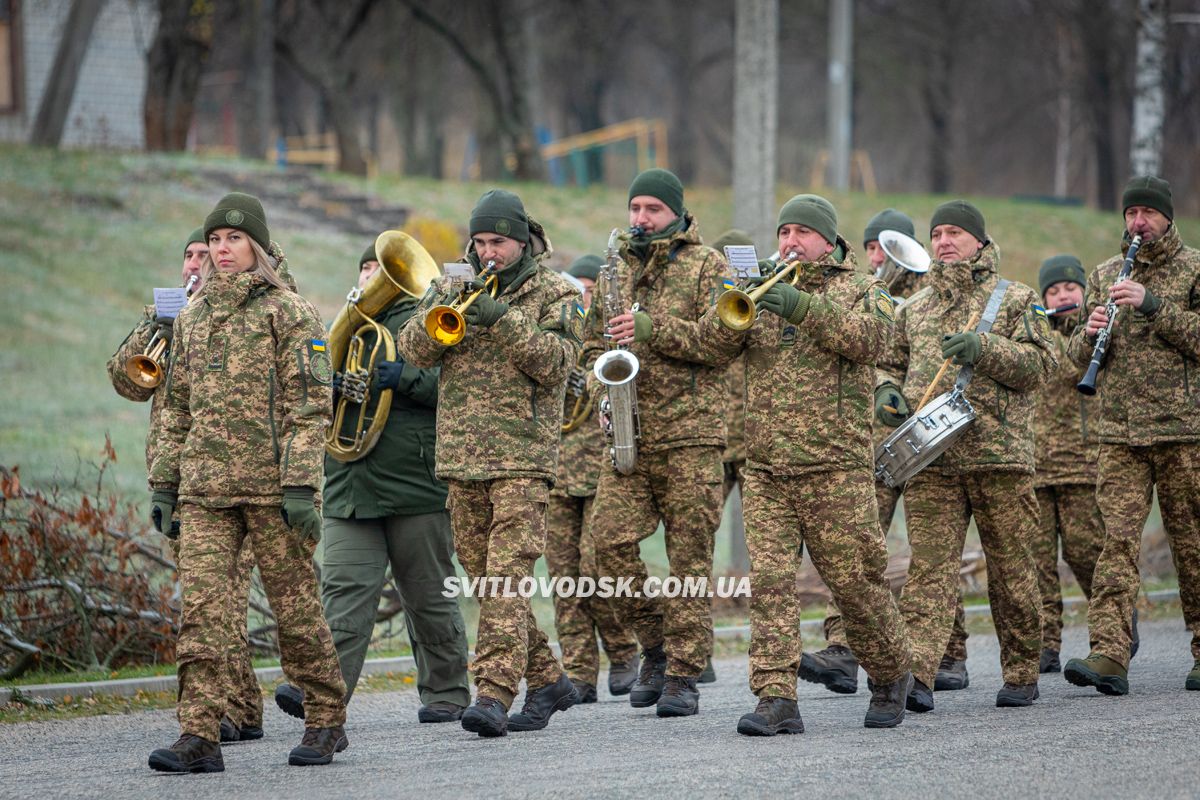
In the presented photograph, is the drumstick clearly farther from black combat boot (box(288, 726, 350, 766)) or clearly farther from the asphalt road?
black combat boot (box(288, 726, 350, 766))

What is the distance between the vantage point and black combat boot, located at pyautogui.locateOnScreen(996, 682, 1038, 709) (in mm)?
8117

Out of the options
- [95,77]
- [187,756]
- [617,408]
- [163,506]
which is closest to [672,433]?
[617,408]

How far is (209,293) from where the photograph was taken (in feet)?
22.8

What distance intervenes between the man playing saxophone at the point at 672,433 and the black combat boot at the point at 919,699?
1.02 m

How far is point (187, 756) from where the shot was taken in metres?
6.54

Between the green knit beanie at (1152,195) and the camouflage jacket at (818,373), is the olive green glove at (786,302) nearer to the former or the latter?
the camouflage jacket at (818,373)

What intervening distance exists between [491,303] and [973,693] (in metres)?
3.62

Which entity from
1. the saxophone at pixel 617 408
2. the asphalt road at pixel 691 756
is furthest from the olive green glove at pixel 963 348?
the asphalt road at pixel 691 756

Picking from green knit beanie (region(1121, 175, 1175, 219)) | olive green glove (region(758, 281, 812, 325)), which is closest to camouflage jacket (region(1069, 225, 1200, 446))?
green knit beanie (region(1121, 175, 1175, 219))

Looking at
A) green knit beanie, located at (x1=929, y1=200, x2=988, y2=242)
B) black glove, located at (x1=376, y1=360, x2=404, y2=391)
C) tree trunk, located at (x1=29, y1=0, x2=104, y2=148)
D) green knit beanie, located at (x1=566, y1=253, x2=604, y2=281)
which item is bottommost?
black glove, located at (x1=376, y1=360, x2=404, y2=391)

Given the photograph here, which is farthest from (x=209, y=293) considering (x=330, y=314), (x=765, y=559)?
(x=330, y=314)

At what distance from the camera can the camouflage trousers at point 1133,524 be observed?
8422 millimetres

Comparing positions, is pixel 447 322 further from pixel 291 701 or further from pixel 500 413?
pixel 291 701

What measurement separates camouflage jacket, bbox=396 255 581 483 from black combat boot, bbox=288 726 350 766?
1296mm
